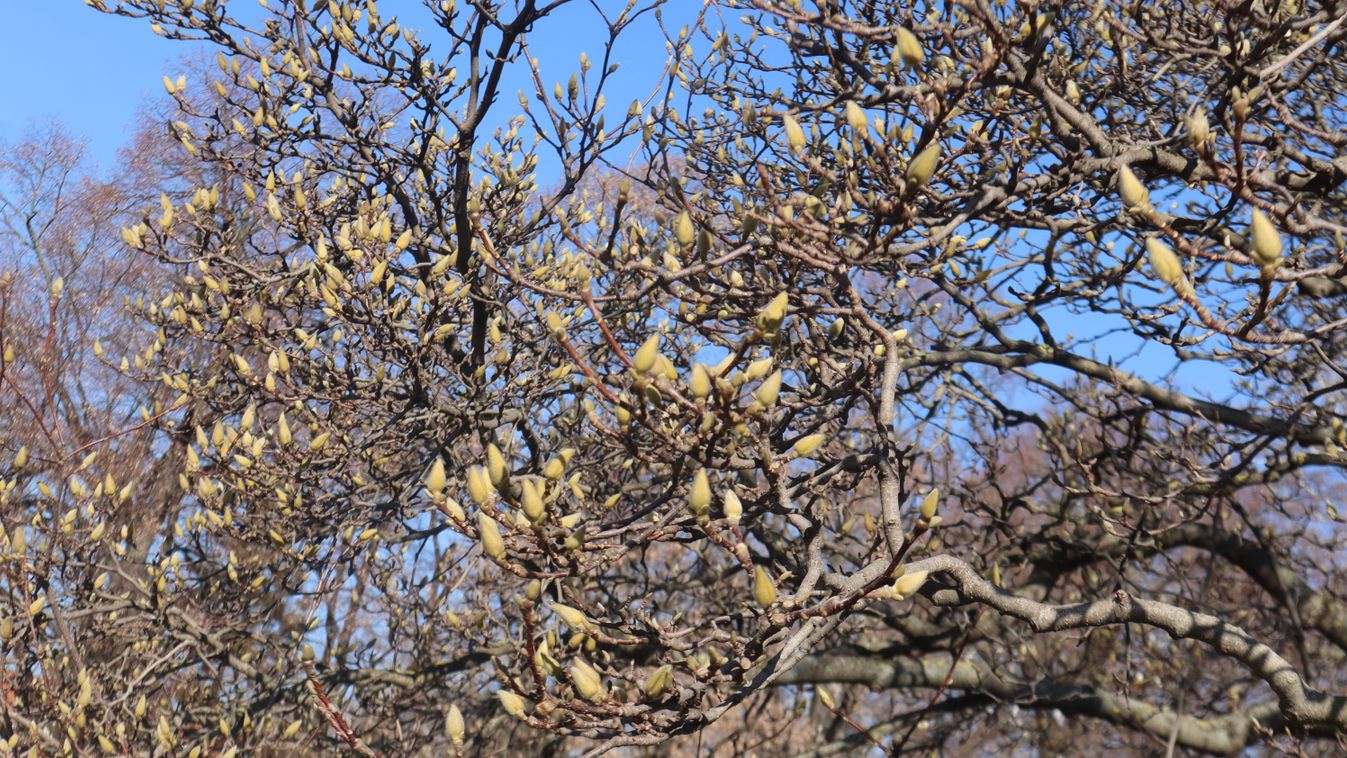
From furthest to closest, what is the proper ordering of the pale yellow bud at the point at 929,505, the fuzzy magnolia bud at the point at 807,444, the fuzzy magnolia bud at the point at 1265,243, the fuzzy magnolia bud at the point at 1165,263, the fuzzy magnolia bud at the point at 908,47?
the fuzzy magnolia bud at the point at 807,444, the fuzzy magnolia bud at the point at 908,47, the pale yellow bud at the point at 929,505, the fuzzy magnolia bud at the point at 1165,263, the fuzzy magnolia bud at the point at 1265,243

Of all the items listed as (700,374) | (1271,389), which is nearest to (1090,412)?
(1271,389)

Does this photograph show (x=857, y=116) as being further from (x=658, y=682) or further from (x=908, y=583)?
(x=658, y=682)

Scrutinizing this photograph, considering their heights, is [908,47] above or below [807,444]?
above

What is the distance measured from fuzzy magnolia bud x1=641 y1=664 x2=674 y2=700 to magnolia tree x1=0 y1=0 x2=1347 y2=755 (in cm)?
1

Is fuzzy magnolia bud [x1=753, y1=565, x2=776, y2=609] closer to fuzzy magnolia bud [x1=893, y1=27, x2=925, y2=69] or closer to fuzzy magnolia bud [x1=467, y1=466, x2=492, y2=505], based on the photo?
fuzzy magnolia bud [x1=467, y1=466, x2=492, y2=505]

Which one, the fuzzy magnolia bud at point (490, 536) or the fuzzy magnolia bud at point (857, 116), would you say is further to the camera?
the fuzzy magnolia bud at point (857, 116)

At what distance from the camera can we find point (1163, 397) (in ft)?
15.7

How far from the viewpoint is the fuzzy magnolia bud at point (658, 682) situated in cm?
184

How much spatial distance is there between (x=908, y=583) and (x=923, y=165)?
83 cm

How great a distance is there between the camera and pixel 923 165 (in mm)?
1913

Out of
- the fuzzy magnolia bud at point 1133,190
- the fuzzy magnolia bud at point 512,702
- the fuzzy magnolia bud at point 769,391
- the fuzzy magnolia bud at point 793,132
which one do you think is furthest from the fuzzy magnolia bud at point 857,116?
the fuzzy magnolia bud at point 512,702

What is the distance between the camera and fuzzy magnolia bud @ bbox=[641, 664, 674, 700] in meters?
1.84

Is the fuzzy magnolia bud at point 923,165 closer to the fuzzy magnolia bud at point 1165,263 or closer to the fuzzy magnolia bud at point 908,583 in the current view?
the fuzzy magnolia bud at point 1165,263

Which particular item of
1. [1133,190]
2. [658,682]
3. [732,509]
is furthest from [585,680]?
[1133,190]
